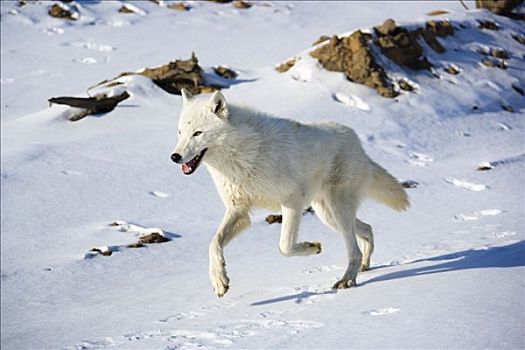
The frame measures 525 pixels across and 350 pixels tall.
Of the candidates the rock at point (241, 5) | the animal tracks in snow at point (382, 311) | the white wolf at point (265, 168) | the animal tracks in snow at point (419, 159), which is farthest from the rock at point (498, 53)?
the animal tracks in snow at point (382, 311)

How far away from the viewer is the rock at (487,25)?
17906 millimetres

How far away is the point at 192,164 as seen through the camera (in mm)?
5207

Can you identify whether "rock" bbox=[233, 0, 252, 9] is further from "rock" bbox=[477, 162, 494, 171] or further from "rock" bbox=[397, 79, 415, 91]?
"rock" bbox=[477, 162, 494, 171]

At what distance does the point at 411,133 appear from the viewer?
1240 cm

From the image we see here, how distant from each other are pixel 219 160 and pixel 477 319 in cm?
252

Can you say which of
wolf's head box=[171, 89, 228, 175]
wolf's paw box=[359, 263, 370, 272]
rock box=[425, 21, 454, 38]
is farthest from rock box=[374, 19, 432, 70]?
wolf's head box=[171, 89, 228, 175]

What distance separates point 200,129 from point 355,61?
9.55 m

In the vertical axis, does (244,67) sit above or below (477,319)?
below

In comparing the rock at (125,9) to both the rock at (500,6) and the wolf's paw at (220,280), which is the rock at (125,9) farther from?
the wolf's paw at (220,280)

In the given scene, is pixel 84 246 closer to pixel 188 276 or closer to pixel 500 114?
pixel 188 276

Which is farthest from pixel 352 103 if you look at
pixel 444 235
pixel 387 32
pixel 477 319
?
pixel 477 319

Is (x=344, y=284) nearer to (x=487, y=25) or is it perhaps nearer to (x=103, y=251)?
(x=103, y=251)

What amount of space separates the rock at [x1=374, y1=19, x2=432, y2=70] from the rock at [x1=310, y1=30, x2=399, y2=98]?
504 mm

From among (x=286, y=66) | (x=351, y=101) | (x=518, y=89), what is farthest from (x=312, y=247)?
(x=518, y=89)
